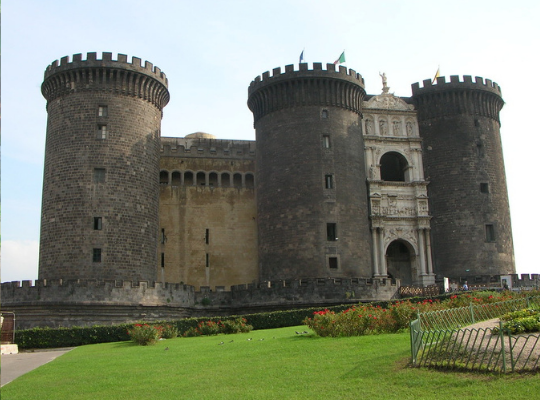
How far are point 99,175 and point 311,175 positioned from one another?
13.7m

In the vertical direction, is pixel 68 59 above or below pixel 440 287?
above

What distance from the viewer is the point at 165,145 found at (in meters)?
47.4

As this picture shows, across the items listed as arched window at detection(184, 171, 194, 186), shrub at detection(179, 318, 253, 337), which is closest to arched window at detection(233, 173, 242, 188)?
arched window at detection(184, 171, 194, 186)

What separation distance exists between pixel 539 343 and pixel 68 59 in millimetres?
35071

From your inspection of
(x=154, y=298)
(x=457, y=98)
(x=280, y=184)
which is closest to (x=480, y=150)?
(x=457, y=98)

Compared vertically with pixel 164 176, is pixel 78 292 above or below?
below

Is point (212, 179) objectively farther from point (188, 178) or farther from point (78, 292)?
point (78, 292)

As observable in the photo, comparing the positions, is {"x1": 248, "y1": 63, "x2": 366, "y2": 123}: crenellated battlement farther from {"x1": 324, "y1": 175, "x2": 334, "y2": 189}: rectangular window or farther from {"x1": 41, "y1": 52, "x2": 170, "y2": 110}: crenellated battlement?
{"x1": 41, "y1": 52, "x2": 170, "y2": 110}: crenellated battlement

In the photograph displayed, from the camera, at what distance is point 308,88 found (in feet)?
143

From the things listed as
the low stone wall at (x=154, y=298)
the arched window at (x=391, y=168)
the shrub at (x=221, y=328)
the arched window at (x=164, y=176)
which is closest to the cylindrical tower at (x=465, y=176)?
the arched window at (x=391, y=168)

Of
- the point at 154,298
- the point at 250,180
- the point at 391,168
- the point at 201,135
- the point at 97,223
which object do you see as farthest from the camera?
the point at 201,135

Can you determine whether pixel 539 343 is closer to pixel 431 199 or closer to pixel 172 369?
pixel 172 369

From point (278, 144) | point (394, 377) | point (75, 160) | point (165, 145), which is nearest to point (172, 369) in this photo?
point (394, 377)

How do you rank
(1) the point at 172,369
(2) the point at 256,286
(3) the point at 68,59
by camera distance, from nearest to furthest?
(1) the point at 172,369, (2) the point at 256,286, (3) the point at 68,59
